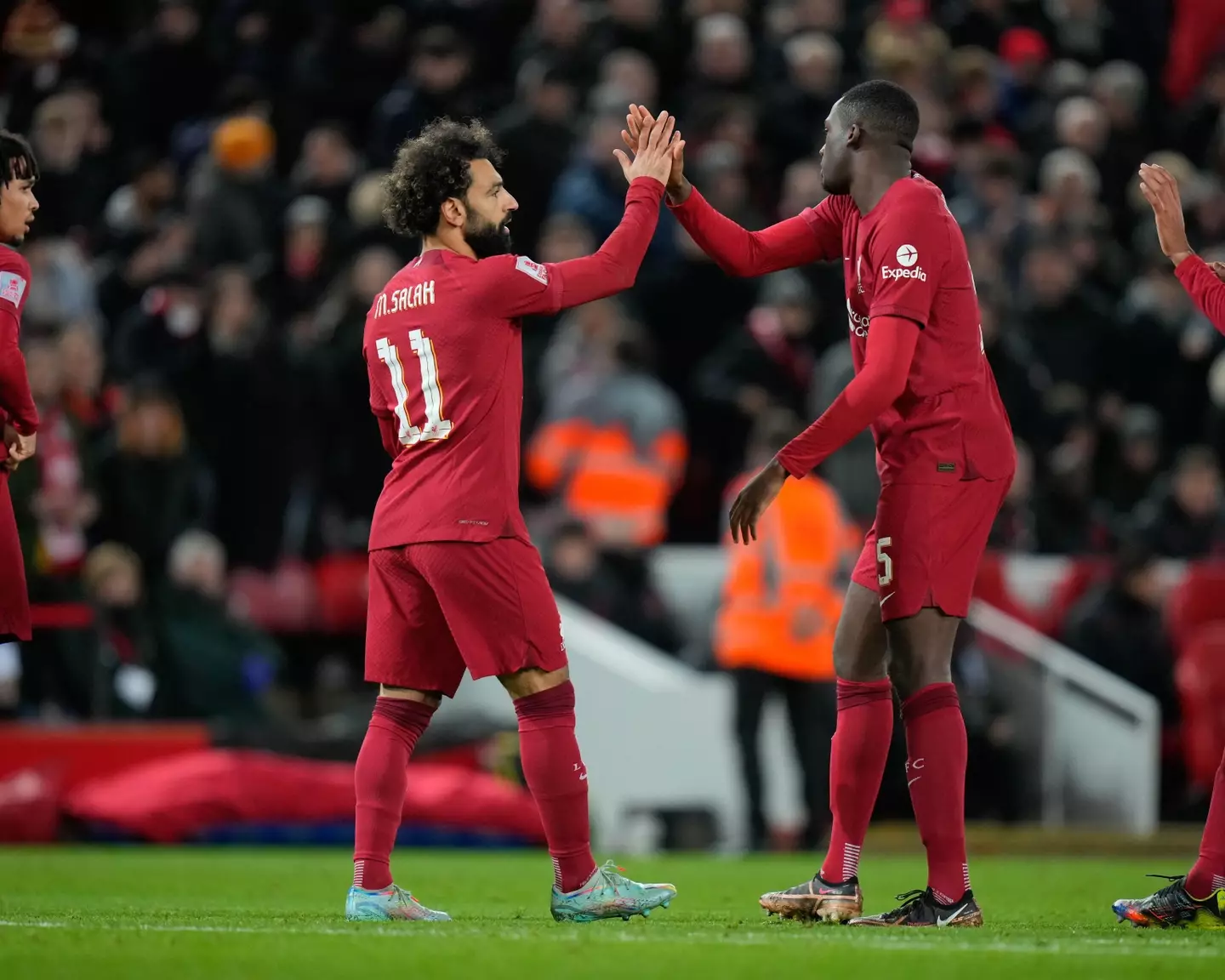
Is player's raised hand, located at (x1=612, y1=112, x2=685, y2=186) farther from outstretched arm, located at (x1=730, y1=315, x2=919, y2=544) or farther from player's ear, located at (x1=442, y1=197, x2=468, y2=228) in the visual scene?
outstretched arm, located at (x1=730, y1=315, x2=919, y2=544)

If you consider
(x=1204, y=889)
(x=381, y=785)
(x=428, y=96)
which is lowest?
(x=1204, y=889)

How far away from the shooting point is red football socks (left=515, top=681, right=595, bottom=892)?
618cm

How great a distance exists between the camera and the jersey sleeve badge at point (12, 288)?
6.41 meters

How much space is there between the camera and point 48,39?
50.5ft

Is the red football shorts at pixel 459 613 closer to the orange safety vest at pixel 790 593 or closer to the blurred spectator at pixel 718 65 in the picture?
the orange safety vest at pixel 790 593

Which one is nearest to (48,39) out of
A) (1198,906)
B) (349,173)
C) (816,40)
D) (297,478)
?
(349,173)

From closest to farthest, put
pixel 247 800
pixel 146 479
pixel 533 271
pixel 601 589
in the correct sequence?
pixel 533 271
pixel 247 800
pixel 146 479
pixel 601 589

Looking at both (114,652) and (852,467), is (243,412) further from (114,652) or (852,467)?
(852,467)

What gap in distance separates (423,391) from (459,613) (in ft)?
2.24

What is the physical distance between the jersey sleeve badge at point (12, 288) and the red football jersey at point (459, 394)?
1.17 metres

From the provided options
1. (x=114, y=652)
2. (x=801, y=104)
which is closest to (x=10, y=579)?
(x=114, y=652)

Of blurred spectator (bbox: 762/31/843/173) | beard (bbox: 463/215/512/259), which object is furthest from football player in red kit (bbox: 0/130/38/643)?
blurred spectator (bbox: 762/31/843/173)

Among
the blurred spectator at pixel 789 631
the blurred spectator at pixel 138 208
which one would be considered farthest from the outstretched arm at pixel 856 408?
the blurred spectator at pixel 138 208

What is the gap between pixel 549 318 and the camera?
579 inches
